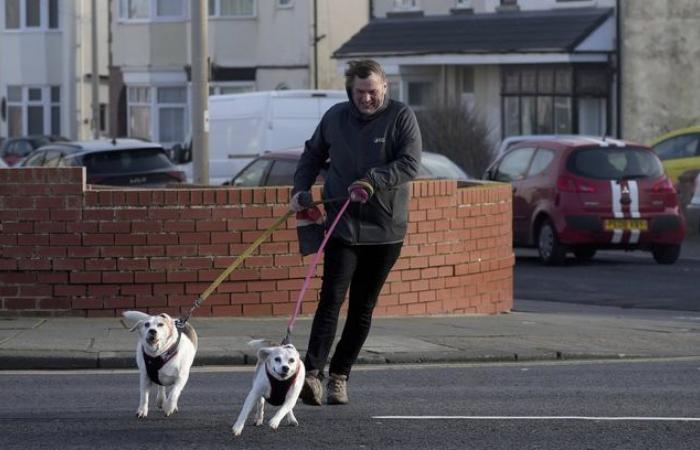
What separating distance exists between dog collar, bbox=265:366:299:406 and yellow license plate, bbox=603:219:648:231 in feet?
44.6

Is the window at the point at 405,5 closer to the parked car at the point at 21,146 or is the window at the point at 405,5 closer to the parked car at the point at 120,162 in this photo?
the parked car at the point at 21,146

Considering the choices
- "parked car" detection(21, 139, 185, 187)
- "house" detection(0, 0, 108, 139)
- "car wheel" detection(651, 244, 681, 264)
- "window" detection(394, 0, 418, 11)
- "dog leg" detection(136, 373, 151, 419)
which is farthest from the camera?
"house" detection(0, 0, 108, 139)

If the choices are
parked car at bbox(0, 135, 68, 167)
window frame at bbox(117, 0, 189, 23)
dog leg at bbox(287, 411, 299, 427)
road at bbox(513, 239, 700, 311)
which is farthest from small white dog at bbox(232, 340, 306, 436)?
window frame at bbox(117, 0, 189, 23)

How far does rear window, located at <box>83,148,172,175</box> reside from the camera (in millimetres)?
24375

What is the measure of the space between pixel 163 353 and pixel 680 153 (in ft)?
67.3

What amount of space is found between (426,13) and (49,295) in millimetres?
31574

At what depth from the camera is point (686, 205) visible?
2502 centimetres

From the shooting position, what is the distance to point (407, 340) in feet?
41.0

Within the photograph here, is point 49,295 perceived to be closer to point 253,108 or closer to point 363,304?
point 363,304

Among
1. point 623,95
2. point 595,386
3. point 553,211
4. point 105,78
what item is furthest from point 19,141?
point 595,386

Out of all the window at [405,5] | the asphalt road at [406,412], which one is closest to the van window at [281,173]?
the asphalt road at [406,412]

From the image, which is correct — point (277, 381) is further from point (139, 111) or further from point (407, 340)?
point (139, 111)

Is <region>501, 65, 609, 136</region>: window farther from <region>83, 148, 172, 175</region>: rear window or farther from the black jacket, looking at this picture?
the black jacket

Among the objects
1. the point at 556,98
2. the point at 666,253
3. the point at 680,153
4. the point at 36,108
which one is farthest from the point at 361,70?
the point at 36,108
